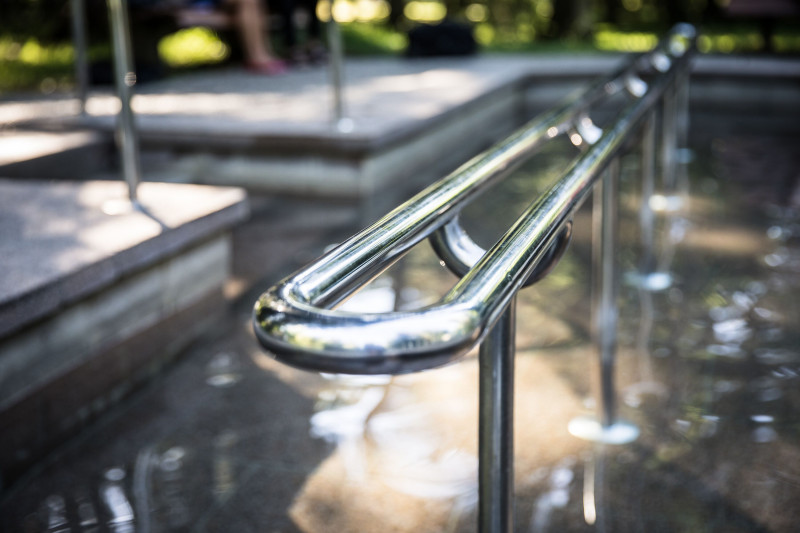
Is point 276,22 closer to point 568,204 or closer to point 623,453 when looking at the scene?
point 623,453

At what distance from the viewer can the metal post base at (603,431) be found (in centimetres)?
214

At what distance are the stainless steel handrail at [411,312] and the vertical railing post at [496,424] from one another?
12 centimetres

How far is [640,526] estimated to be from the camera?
180 centimetres

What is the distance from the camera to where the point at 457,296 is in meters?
0.76

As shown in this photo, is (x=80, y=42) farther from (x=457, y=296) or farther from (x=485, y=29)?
(x=485, y=29)

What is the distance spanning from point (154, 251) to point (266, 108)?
279cm

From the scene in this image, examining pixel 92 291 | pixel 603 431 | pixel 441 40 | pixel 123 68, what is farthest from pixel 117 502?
pixel 441 40

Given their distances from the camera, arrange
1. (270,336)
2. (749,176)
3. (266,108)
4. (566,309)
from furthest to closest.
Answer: (266,108)
(749,176)
(566,309)
(270,336)

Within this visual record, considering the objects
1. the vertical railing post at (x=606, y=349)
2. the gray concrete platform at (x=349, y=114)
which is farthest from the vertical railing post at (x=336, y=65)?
the vertical railing post at (x=606, y=349)

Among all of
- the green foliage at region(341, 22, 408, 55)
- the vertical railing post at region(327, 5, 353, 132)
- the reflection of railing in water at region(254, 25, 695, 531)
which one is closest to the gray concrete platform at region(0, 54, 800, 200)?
the vertical railing post at region(327, 5, 353, 132)

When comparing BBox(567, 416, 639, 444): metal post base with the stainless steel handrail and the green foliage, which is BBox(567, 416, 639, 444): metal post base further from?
the green foliage

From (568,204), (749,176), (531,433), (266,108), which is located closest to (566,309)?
(531,433)

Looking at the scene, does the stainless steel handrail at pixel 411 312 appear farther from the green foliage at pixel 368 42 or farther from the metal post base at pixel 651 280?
the green foliage at pixel 368 42

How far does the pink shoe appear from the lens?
7348 millimetres
